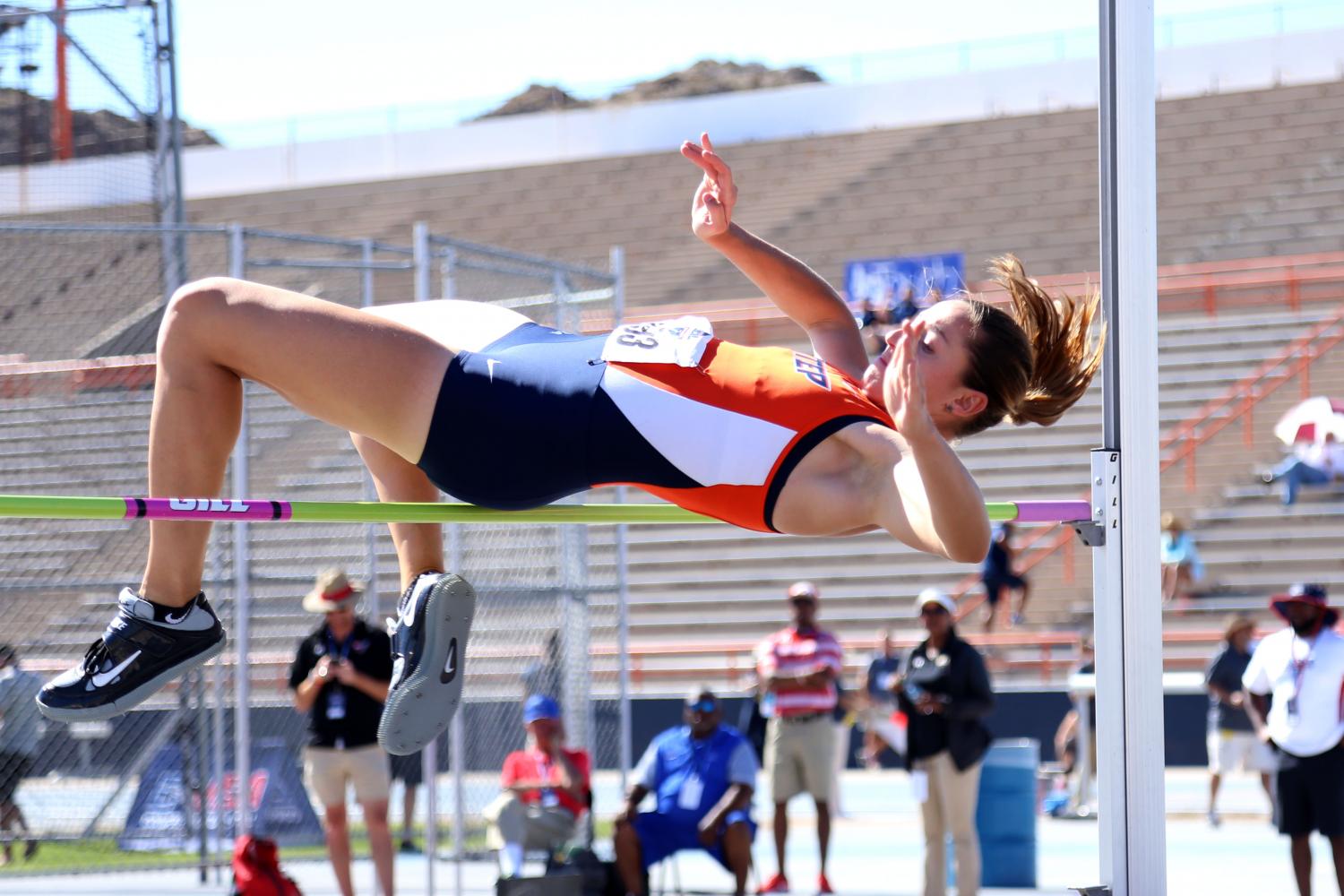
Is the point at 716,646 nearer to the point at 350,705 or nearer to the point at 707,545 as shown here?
the point at 707,545

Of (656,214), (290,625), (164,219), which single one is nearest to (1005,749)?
(164,219)

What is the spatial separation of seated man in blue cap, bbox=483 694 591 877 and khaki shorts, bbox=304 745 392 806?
0.78 m

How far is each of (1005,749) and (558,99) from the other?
22.2 metres

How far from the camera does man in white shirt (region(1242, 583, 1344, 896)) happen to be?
7.36m

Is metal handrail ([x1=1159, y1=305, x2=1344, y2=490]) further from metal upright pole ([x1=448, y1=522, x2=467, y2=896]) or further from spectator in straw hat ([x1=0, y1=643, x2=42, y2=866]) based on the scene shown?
spectator in straw hat ([x1=0, y1=643, x2=42, y2=866])

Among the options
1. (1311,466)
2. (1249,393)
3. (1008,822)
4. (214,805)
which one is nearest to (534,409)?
(1008,822)

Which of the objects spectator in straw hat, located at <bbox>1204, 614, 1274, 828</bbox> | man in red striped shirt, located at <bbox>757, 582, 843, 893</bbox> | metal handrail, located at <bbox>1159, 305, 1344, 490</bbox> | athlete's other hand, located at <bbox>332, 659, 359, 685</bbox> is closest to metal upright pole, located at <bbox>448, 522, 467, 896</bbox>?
athlete's other hand, located at <bbox>332, 659, 359, 685</bbox>

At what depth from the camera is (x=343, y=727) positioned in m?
7.75

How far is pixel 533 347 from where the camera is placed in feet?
10.4

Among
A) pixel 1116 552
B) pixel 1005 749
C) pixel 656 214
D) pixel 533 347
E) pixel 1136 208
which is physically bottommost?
pixel 1005 749

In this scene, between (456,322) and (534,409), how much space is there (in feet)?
0.89

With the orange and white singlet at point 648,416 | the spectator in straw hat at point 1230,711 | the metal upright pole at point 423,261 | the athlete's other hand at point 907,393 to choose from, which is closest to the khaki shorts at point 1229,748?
the spectator in straw hat at point 1230,711

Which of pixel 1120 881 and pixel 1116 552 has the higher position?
pixel 1116 552

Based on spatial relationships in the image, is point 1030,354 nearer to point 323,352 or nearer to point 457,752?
point 323,352
